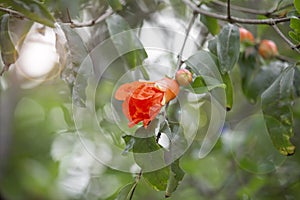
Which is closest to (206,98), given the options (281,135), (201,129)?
(201,129)

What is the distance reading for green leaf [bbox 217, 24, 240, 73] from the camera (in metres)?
1.02

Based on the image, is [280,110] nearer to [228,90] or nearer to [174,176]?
[228,90]

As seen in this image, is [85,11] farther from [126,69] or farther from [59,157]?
[59,157]

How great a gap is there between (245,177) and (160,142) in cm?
102

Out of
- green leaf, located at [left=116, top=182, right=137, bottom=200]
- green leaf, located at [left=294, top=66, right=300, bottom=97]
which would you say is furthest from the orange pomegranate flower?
green leaf, located at [left=294, top=66, right=300, bottom=97]

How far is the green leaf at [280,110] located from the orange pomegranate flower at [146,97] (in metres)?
0.22

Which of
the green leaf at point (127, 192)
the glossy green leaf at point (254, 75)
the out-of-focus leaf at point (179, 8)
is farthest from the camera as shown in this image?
the out-of-focus leaf at point (179, 8)

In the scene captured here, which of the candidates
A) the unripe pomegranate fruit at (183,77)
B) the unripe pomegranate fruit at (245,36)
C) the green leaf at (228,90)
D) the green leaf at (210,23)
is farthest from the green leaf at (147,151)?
the unripe pomegranate fruit at (245,36)

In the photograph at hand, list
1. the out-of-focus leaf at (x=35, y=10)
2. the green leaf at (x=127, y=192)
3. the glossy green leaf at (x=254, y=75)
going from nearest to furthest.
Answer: the out-of-focus leaf at (x=35, y=10)
the green leaf at (x=127, y=192)
the glossy green leaf at (x=254, y=75)

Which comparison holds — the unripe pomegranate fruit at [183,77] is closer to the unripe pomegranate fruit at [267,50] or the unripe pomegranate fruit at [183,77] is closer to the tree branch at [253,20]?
Result: the tree branch at [253,20]

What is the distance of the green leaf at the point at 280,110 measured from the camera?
103cm

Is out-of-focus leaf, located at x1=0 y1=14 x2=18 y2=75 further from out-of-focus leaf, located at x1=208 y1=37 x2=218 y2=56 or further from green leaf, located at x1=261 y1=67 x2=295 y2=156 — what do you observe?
green leaf, located at x1=261 y1=67 x2=295 y2=156

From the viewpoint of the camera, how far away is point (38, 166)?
259 centimetres

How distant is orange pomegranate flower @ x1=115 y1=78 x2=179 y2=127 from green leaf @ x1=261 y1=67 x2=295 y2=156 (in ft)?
0.74
